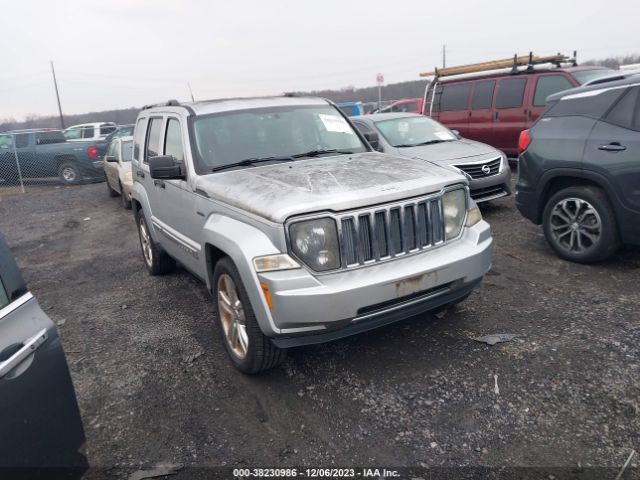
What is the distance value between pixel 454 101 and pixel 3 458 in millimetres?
11545

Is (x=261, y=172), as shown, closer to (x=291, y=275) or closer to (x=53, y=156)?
(x=291, y=275)

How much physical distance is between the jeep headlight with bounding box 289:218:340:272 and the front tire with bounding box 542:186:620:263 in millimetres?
3229

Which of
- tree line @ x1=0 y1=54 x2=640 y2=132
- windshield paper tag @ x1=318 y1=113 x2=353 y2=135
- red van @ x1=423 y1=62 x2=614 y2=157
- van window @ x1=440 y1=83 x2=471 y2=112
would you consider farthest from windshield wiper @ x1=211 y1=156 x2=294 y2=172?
tree line @ x1=0 y1=54 x2=640 y2=132

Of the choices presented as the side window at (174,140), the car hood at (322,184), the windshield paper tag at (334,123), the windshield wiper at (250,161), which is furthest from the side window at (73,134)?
the car hood at (322,184)

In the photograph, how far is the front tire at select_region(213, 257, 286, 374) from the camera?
330cm

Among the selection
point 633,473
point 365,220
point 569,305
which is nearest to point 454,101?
point 569,305

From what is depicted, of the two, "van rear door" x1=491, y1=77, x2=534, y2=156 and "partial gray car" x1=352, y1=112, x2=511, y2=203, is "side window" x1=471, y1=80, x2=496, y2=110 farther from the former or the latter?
"partial gray car" x1=352, y1=112, x2=511, y2=203

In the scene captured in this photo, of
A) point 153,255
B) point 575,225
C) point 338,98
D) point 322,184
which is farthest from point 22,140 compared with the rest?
point 338,98

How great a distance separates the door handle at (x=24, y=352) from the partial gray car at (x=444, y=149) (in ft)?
17.6

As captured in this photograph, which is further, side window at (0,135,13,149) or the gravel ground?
side window at (0,135,13,149)

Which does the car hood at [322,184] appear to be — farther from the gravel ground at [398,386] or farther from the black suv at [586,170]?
the black suv at [586,170]

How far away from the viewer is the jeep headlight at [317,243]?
3.07m

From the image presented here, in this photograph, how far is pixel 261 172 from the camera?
156 inches

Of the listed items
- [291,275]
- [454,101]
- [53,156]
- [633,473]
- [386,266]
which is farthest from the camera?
[53,156]
